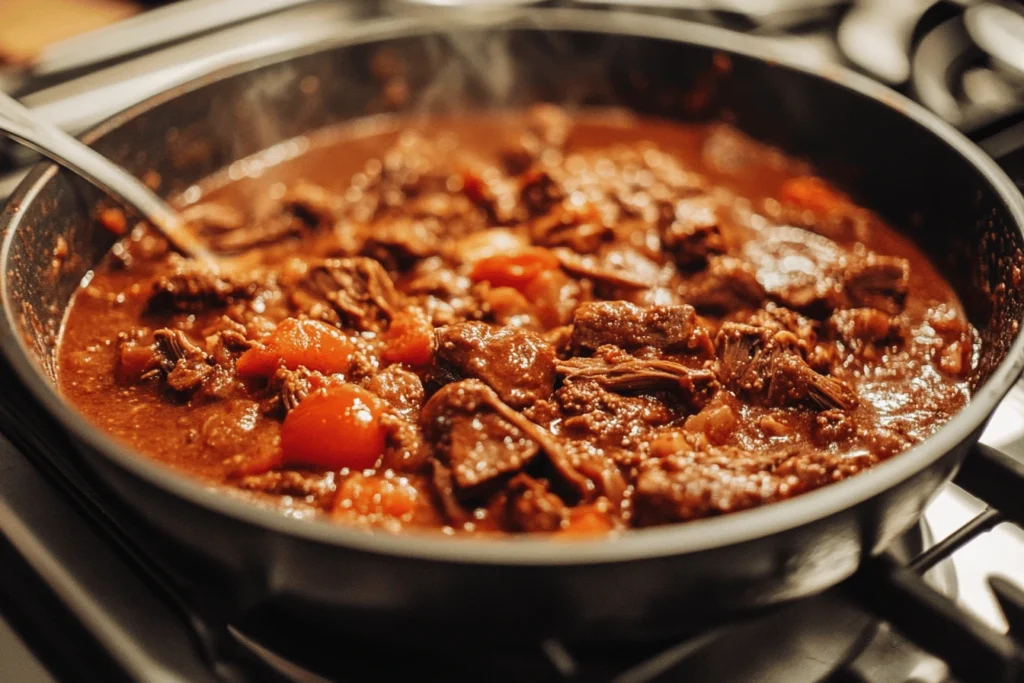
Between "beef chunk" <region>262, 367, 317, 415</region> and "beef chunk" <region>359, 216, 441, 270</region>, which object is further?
"beef chunk" <region>359, 216, 441, 270</region>

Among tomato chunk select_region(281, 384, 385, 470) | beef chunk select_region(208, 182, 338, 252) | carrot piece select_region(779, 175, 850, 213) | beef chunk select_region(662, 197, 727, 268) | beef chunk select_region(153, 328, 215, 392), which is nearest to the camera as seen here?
tomato chunk select_region(281, 384, 385, 470)

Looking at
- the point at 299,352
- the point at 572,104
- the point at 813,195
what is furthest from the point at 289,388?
the point at 572,104

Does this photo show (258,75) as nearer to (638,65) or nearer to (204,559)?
(638,65)

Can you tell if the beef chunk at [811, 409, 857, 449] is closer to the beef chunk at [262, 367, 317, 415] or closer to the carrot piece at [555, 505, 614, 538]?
the carrot piece at [555, 505, 614, 538]

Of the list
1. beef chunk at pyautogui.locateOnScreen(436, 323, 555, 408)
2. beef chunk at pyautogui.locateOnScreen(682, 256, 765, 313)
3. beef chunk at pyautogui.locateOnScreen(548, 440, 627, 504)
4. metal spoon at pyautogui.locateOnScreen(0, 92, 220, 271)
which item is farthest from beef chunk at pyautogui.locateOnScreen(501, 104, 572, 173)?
beef chunk at pyautogui.locateOnScreen(548, 440, 627, 504)

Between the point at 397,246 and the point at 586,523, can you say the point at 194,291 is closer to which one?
the point at 397,246

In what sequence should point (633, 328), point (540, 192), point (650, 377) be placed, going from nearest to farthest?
point (650, 377) < point (633, 328) < point (540, 192)

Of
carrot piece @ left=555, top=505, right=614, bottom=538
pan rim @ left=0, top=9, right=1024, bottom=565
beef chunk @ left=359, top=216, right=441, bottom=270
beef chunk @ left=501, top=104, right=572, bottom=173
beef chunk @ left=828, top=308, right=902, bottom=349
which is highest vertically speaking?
beef chunk @ left=501, top=104, right=572, bottom=173
